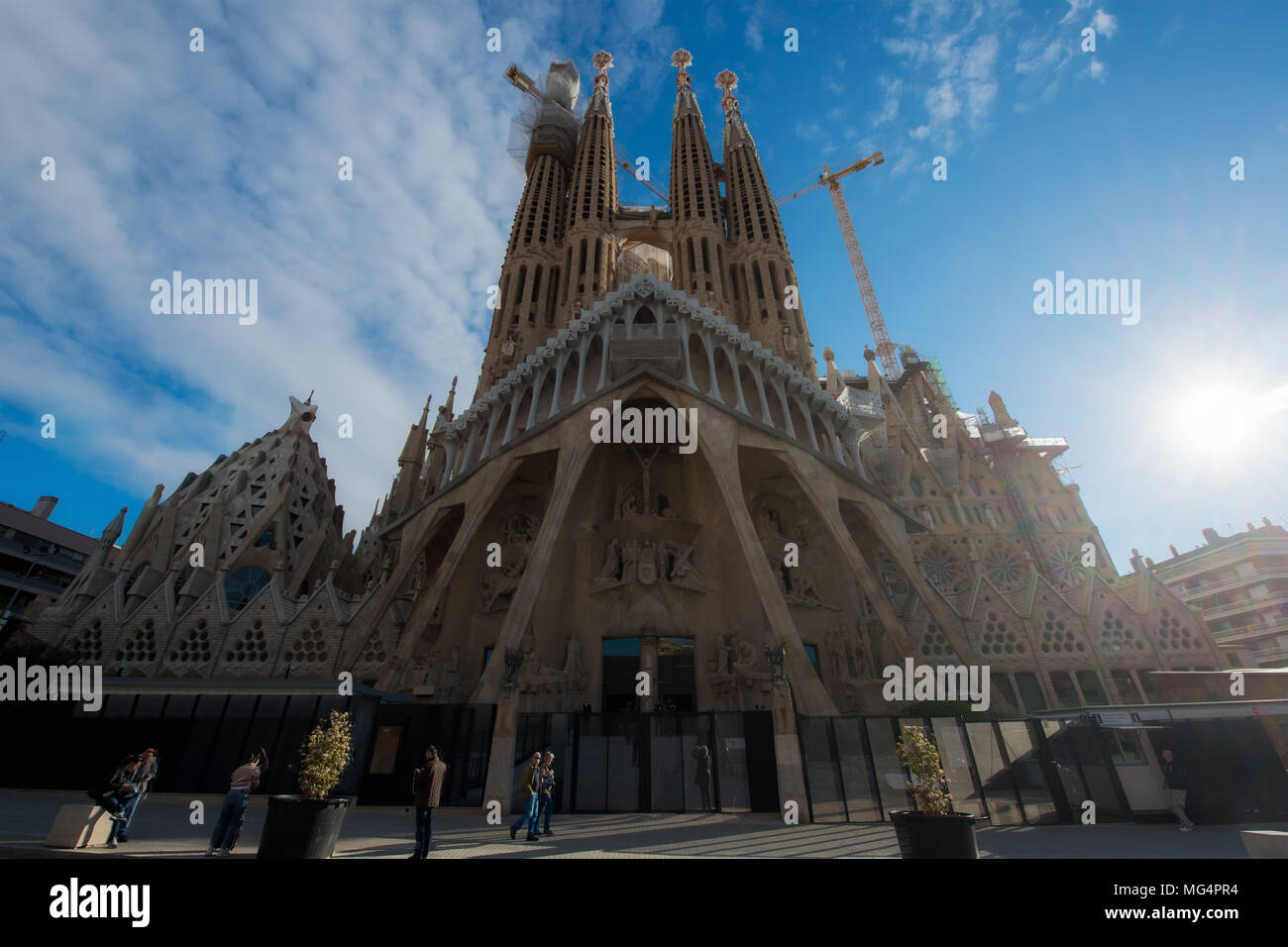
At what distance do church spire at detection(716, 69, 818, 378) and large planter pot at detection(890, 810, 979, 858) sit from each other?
98.0 feet

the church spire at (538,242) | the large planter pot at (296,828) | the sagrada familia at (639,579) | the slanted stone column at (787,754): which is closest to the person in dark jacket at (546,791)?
the large planter pot at (296,828)

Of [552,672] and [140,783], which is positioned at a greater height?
[140,783]

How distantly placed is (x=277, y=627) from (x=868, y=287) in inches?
3078

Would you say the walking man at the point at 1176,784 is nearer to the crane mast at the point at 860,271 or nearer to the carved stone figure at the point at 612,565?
the carved stone figure at the point at 612,565

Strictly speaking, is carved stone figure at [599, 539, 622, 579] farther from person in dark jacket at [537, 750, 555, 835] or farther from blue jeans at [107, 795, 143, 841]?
blue jeans at [107, 795, 143, 841]

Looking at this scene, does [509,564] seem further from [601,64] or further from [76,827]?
[601,64]

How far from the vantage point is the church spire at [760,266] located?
36125 millimetres

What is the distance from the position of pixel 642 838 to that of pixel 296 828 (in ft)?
18.9

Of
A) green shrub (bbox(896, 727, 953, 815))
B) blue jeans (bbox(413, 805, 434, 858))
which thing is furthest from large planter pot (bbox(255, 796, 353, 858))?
green shrub (bbox(896, 727, 953, 815))

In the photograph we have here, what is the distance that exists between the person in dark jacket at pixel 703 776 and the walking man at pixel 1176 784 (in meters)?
9.87

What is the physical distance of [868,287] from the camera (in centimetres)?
7688

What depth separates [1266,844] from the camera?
529cm

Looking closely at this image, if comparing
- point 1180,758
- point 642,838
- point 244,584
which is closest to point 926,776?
point 642,838

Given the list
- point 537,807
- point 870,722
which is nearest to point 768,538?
point 870,722
